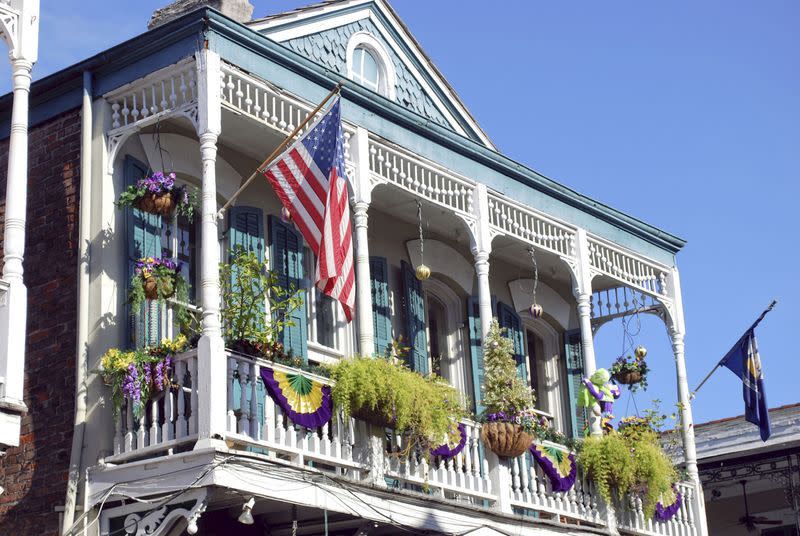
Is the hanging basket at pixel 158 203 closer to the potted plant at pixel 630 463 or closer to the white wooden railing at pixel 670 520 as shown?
the potted plant at pixel 630 463

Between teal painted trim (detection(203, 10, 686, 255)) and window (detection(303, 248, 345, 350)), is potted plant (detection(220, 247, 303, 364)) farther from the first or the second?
teal painted trim (detection(203, 10, 686, 255))

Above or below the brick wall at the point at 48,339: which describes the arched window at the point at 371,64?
above

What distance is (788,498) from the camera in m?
21.9

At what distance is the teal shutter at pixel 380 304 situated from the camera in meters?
16.2

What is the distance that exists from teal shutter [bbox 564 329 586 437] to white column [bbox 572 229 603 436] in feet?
6.20

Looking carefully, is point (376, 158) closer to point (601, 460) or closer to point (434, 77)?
point (434, 77)

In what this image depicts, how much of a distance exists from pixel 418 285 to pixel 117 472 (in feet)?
18.9

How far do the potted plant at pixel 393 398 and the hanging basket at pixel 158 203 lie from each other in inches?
85.7

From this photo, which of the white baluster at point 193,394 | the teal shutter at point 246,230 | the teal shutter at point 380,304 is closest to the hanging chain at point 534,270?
the teal shutter at point 380,304

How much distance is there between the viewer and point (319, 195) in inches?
520

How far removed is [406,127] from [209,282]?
14.1 feet

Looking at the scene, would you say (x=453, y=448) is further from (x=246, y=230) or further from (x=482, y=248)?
(x=246, y=230)

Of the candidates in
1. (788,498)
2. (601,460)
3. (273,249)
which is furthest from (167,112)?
(788,498)

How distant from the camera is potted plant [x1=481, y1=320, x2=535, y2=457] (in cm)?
1486
